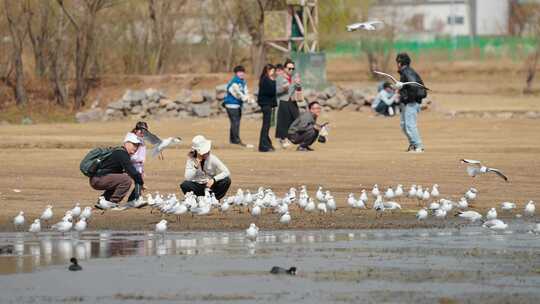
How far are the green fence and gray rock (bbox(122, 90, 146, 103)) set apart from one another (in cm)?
3351

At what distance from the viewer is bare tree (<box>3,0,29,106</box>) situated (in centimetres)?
4878

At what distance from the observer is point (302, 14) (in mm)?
51969

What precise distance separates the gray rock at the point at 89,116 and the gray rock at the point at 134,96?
105cm

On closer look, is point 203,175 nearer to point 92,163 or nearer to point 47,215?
point 92,163

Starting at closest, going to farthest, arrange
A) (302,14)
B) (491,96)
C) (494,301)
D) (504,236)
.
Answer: (494,301) → (504,236) → (302,14) → (491,96)

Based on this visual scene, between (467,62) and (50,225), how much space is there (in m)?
69.6

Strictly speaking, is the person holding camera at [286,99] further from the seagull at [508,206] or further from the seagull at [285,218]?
the seagull at [285,218]

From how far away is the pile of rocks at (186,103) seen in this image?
155 feet

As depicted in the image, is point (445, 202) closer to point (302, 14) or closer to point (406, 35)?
point (302, 14)

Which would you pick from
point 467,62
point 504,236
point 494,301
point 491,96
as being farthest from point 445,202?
point 467,62

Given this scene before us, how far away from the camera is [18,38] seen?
48.8 meters

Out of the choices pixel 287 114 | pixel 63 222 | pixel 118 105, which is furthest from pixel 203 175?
pixel 118 105

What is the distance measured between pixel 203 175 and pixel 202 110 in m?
27.9

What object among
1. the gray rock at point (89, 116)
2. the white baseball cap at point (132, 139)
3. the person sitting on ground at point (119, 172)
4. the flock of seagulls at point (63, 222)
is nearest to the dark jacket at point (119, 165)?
the person sitting on ground at point (119, 172)
